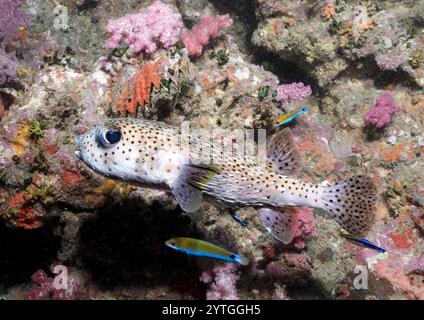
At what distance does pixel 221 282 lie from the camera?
5453 millimetres

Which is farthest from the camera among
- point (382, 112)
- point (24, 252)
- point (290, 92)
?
point (382, 112)

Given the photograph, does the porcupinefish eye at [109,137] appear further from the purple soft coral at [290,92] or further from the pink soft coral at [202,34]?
the purple soft coral at [290,92]

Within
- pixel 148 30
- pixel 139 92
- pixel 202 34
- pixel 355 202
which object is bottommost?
pixel 355 202

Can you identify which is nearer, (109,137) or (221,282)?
(109,137)

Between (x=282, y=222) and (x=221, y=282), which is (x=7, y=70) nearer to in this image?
(x=221, y=282)

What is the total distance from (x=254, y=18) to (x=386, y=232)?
6515mm

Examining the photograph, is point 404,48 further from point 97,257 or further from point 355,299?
point 97,257

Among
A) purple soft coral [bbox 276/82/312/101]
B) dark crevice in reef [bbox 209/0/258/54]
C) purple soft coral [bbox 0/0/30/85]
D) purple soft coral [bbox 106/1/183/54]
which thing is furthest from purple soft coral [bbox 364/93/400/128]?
purple soft coral [bbox 0/0/30/85]

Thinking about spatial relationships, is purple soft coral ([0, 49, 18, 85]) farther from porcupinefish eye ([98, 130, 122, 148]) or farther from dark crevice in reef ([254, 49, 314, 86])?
dark crevice in reef ([254, 49, 314, 86])

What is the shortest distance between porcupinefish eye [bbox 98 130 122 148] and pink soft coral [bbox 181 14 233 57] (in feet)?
13.4

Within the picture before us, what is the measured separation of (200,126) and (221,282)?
113 inches

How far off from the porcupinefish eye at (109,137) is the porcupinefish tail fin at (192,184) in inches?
30.2

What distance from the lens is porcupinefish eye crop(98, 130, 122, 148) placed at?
375 centimetres

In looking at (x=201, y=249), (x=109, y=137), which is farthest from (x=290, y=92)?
(x=109, y=137)
